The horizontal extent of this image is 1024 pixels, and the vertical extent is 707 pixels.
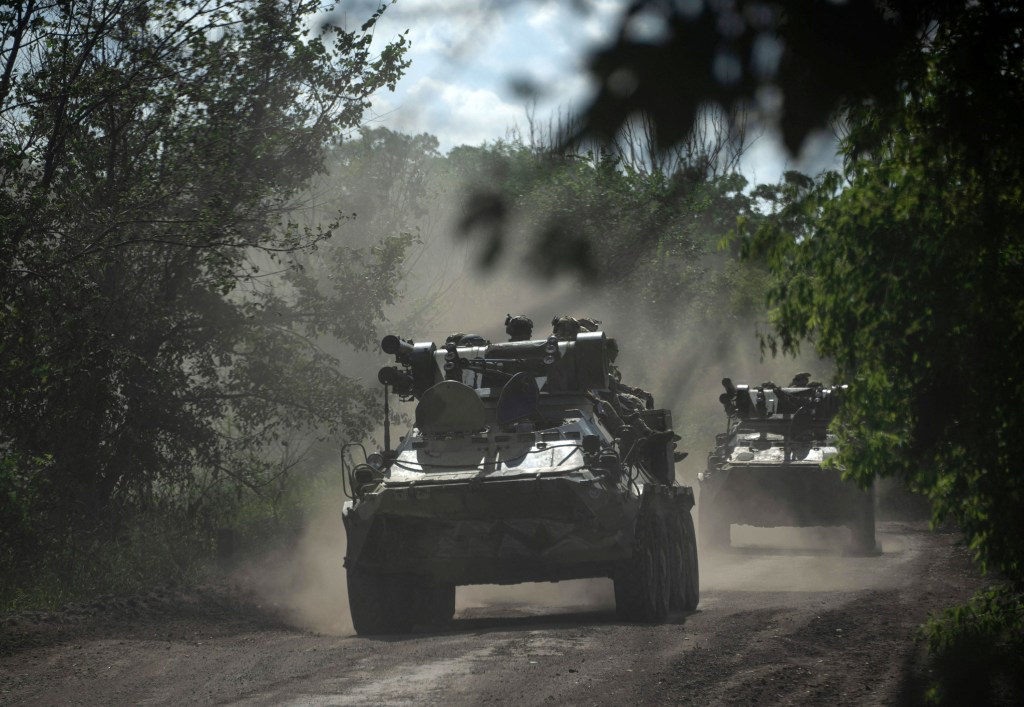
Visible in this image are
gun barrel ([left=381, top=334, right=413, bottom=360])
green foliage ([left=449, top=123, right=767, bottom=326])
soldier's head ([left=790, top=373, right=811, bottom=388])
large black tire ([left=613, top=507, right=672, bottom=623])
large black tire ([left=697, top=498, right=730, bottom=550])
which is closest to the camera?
green foliage ([left=449, top=123, right=767, bottom=326])

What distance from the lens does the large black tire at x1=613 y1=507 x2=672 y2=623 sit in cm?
1116

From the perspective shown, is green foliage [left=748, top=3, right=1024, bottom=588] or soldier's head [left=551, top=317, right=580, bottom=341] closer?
green foliage [left=748, top=3, right=1024, bottom=588]

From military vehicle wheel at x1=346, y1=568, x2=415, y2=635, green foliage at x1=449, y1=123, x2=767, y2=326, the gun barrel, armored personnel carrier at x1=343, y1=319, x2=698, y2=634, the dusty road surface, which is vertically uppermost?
the gun barrel

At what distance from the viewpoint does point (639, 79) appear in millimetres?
2564

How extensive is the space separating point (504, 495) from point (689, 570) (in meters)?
3.10

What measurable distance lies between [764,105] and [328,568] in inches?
646

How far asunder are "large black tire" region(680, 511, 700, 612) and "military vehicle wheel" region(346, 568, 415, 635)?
→ 2.85 metres

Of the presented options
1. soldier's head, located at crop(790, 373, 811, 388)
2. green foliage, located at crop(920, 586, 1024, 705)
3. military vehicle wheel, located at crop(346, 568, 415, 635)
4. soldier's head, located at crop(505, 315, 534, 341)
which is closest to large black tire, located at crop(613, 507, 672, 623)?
military vehicle wheel, located at crop(346, 568, 415, 635)

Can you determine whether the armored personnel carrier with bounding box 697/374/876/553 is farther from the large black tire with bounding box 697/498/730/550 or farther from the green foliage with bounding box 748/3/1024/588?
the green foliage with bounding box 748/3/1024/588

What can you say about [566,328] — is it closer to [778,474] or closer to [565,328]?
[565,328]

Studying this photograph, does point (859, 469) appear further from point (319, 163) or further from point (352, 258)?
point (352, 258)

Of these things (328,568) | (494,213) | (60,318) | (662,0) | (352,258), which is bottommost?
(328,568)

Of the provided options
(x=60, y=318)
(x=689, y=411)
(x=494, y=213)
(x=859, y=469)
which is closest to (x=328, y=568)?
(x=60, y=318)

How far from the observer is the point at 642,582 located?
36.7ft
